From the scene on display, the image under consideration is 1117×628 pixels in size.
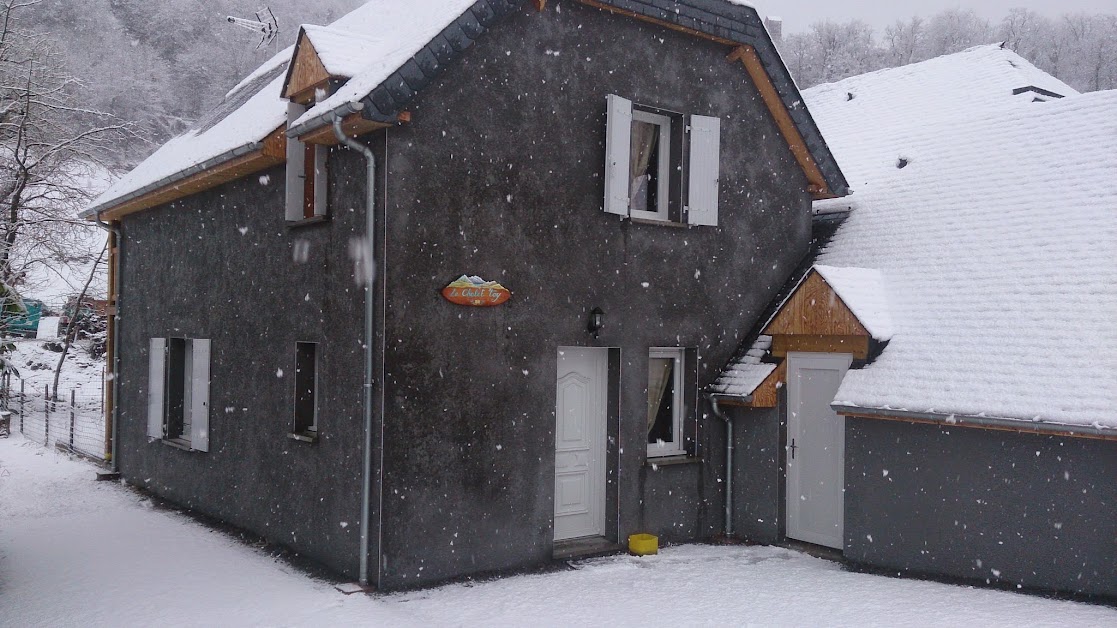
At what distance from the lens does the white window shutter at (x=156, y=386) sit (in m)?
11.8

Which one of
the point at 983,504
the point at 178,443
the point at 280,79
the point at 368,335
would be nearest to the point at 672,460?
the point at 983,504

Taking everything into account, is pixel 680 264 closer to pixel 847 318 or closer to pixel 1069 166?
pixel 847 318

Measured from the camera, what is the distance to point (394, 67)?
7.45 meters

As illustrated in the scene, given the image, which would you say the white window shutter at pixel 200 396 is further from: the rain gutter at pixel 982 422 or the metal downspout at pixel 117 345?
the rain gutter at pixel 982 422

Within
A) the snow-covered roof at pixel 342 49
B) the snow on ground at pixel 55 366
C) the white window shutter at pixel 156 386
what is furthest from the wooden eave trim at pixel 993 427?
the snow on ground at pixel 55 366

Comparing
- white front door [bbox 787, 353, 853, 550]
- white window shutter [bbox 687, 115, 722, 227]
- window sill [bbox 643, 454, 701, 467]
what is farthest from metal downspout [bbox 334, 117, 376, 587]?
white front door [bbox 787, 353, 853, 550]

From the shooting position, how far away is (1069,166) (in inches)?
371

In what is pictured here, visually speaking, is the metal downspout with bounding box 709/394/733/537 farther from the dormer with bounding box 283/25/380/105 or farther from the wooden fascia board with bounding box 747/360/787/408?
the dormer with bounding box 283/25/380/105

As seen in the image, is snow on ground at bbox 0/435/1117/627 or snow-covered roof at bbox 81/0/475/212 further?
snow-covered roof at bbox 81/0/475/212

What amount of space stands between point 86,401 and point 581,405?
18058 millimetres

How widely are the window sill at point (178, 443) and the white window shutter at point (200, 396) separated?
96 mm

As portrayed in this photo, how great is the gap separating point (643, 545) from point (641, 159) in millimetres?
4168

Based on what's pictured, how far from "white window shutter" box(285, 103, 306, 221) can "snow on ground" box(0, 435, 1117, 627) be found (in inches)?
136

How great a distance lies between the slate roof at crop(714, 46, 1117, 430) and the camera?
7.80 m
